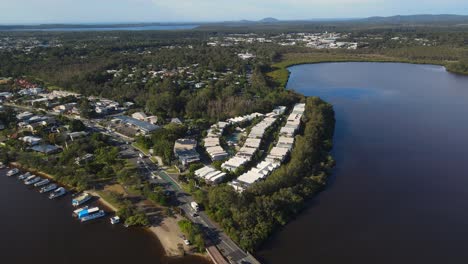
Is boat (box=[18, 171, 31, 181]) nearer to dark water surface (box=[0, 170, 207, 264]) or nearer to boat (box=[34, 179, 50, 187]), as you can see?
boat (box=[34, 179, 50, 187])

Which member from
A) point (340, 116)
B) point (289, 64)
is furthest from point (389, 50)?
point (340, 116)

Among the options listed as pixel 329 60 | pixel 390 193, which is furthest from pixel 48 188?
pixel 329 60

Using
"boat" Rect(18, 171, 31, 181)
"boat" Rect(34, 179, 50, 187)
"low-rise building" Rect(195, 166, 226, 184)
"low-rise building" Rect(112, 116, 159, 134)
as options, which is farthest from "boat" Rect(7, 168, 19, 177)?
"low-rise building" Rect(195, 166, 226, 184)

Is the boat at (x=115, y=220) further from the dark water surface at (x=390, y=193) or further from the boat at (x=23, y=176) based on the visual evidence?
the boat at (x=23, y=176)

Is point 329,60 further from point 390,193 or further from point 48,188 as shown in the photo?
point 48,188

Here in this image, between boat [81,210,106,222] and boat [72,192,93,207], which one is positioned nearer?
boat [81,210,106,222]
